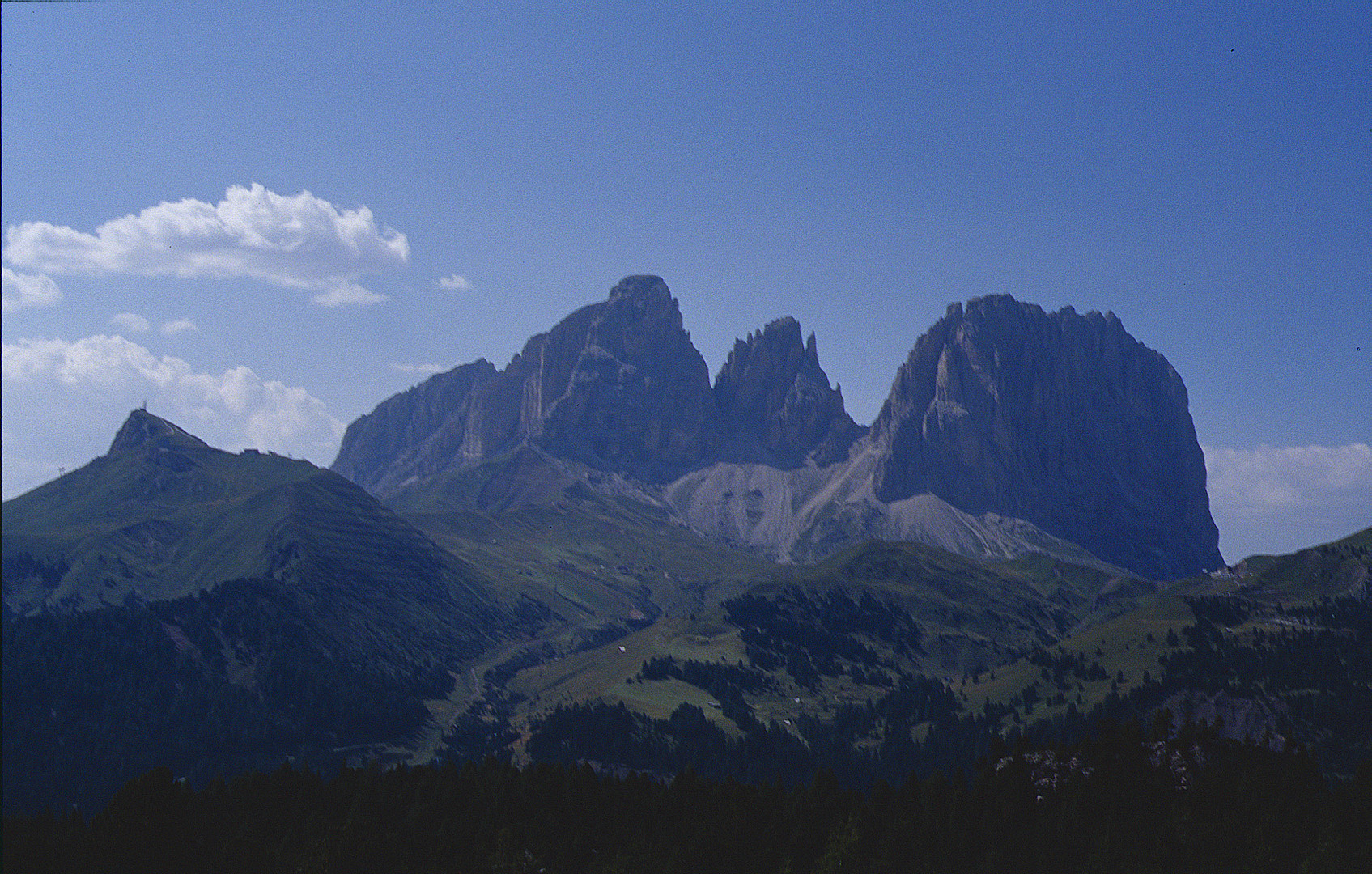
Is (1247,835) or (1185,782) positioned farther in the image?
(1185,782)

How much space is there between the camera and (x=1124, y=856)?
136125 mm

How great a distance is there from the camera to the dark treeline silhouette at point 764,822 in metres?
133

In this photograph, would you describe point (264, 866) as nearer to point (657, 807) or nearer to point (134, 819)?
point (134, 819)

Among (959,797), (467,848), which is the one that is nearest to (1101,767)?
(959,797)

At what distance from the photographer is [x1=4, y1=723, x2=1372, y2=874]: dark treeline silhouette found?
133 m

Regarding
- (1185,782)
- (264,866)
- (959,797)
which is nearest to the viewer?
(264,866)

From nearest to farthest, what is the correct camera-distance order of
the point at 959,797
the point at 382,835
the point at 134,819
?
the point at 134,819, the point at 382,835, the point at 959,797

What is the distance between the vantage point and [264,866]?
139625 millimetres

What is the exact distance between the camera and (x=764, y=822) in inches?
6476

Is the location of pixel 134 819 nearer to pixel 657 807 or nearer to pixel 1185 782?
pixel 657 807

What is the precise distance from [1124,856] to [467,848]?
82.9 m

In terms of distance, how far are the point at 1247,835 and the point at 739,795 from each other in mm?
67826

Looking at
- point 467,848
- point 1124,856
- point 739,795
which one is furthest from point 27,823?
point 1124,856

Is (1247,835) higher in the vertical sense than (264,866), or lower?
higher
